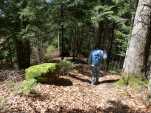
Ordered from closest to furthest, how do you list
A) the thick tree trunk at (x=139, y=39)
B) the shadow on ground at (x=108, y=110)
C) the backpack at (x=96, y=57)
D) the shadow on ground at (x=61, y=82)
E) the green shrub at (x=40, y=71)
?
the shadow on ground at (x=108, y=110), the green shrub at (x=40, y=71), the shadow on ground at (x=61, y=82), the thick tree trunk at (x=139, y=39), the backpack at (x=96, y=57)

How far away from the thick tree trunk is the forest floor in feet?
3.14

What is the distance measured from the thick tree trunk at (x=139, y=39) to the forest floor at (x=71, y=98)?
3.14ft

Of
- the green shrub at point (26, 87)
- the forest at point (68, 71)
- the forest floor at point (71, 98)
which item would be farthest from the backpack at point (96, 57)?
the green shrub at point (26, 87)

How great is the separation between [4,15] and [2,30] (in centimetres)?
79

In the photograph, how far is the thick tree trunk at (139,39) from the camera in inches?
440

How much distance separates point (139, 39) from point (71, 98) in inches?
140

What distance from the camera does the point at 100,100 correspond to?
9938 mm

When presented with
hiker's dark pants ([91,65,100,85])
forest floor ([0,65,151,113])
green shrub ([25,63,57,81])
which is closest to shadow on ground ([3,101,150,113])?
forest floor ([0,65,151,113])

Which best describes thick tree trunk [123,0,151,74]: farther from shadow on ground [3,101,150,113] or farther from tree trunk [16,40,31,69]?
tree trunk [16,40,31,69]

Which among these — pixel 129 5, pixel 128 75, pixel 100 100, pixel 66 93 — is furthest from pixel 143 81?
pixel 129 5

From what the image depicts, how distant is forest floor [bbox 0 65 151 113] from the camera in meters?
8.59

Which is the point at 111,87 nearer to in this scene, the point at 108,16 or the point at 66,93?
the point at 66,93

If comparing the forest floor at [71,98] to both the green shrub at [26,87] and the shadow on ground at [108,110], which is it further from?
the green shrub at [26,87]

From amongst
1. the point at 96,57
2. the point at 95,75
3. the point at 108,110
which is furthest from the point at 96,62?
the point at 108,110
